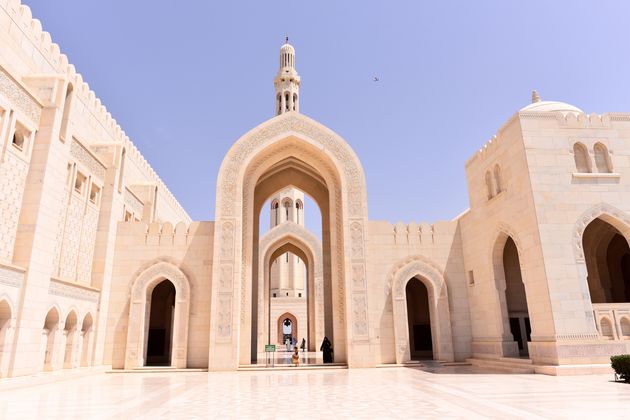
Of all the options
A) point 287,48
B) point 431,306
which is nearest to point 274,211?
point 287,48

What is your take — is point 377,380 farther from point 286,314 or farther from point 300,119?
point 286,314

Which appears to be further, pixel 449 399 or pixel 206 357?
pixel 206 357

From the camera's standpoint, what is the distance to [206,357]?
13.1 metres

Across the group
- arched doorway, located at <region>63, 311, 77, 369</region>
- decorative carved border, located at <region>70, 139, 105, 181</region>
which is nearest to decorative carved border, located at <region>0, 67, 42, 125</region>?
decorative carved border, located at <region>70, 139, 105, 181</region>

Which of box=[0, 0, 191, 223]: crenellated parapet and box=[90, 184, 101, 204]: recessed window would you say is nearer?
box=[0, 0, 191, 223]: crenellated parapet

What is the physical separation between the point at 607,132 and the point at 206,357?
1322 cm

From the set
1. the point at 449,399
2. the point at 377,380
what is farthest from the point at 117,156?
the point at 449,399

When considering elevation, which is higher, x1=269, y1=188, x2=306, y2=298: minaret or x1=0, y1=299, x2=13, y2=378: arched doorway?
x1=269, y1=188, x2=306, y2=298: minaret

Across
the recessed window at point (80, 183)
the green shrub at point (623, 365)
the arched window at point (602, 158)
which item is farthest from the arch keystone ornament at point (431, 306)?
the recessed window at point (80, 183)

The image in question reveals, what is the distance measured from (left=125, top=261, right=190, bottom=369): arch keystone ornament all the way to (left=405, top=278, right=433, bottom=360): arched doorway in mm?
8728

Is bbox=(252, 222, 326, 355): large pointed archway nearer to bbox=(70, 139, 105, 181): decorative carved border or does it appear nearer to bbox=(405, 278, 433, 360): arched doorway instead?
bbox=(405, 278, 433, 360): arched doorway

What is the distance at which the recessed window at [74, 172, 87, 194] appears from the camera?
1216 cm

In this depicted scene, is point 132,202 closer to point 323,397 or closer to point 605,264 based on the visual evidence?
point 323,397

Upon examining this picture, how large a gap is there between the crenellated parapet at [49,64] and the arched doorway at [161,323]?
5.69m
